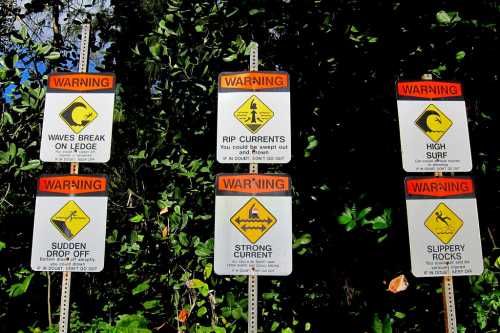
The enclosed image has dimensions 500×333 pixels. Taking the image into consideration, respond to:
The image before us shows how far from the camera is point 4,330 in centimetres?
356

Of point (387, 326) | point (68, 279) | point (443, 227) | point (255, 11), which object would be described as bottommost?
point (387, 326)

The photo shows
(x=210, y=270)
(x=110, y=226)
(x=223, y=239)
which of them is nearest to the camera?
(x=223, y=239)

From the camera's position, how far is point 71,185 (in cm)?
240

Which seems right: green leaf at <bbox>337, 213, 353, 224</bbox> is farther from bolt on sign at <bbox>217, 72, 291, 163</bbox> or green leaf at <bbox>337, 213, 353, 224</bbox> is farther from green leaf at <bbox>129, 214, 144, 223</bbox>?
green leaf at <bbox>129, 214, 144, 223</bbox>

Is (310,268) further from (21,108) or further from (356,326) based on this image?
(21,108)

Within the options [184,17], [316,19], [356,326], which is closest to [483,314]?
[356,326]

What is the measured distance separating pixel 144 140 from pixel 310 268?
5.25 ft

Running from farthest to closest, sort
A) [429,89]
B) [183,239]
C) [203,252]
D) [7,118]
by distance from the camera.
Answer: [7,118], [183,239], [203,252], [429,89]

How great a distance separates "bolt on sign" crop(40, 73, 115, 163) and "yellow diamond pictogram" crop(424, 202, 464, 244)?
1.90m

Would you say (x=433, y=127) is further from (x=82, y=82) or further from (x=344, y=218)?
(x=82, y=82)

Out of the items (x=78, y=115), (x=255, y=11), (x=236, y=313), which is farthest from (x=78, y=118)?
(x=236, y=313)

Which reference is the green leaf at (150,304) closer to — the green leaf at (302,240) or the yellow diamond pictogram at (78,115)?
the green leaf at (302,240)

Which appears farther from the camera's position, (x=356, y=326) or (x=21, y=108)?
(x=21, y=108)

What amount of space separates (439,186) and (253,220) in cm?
110
